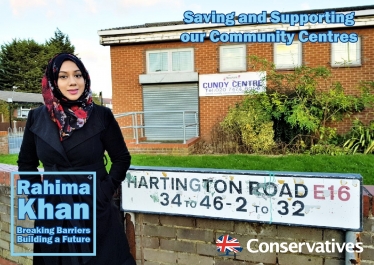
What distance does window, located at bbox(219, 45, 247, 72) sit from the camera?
12570 millimetres

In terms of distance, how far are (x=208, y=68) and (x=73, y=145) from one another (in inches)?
438

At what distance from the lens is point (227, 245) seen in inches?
111

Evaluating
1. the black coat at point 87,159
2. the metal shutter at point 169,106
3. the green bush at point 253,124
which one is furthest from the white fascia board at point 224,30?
the black coat at point 87,159

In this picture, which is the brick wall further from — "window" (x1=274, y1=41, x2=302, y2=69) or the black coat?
the black coat

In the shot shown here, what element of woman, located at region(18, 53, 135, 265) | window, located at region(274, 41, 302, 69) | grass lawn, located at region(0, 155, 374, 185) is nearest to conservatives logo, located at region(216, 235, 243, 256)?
woman, located at region(18, 53, 135, 265)

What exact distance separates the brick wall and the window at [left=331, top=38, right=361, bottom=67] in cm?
14

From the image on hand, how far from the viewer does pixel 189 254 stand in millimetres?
2949

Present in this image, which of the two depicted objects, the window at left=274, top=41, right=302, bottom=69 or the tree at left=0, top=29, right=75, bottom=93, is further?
the tree at left=0, top=29, right=75, bottom=93

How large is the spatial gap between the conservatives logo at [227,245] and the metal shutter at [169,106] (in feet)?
32.9

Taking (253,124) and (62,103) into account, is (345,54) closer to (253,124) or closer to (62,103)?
(253,124)

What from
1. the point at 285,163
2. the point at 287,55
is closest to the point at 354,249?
the point at 285,163

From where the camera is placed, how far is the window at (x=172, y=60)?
13.1 m

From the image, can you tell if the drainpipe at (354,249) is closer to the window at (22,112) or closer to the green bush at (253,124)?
the green bush at (253,124)

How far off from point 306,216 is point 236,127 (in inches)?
318
